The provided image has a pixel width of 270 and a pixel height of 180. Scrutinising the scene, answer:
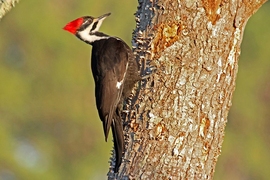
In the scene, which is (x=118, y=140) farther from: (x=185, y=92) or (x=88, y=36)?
(x=88, y=36)

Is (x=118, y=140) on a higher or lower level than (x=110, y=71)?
lower

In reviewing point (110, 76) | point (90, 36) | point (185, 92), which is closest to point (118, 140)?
point (185, 92)

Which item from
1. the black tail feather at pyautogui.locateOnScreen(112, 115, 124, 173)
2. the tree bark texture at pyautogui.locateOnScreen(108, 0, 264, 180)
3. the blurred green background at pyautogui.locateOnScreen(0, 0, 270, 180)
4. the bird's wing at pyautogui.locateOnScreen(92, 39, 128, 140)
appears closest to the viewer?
the tree bark texture at pyautogui.locateOnScreen(108, 0, 264, 180)

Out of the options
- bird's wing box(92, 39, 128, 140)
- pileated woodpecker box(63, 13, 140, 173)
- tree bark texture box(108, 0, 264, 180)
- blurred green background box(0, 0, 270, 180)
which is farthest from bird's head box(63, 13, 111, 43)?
blurred green background box(0, 0, 270, 180)

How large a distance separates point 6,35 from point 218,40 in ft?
40.5

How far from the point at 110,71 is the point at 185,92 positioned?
776 millimetres

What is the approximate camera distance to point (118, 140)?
4.13 m

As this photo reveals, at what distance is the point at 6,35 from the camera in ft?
52.2

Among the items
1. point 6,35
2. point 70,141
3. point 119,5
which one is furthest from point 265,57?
point 6,35

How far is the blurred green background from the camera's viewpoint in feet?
48.1

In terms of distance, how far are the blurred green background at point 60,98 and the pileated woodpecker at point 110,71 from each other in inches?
366

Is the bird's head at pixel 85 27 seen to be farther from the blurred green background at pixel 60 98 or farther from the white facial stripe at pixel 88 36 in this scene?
the blurred green background at pixel 60 98

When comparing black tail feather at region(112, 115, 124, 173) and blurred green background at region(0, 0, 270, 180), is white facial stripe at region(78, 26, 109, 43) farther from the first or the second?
blurred green background at region(0, 0, 270, 180)

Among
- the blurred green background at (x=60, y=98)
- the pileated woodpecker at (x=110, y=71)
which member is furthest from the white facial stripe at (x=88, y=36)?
the blurred green background at (x=60, y=98)
